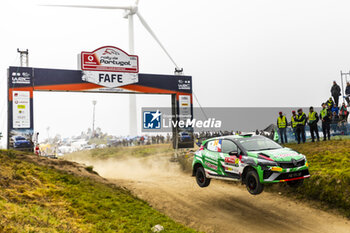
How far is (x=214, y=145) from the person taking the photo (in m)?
12.2

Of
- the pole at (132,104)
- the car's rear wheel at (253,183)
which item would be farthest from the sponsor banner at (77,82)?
the pole at (132,104)

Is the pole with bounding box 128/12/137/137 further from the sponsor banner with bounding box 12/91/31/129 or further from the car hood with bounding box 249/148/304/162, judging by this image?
the car hood with bounding box 249/148/304/162

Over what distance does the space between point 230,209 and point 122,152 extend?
23618mm

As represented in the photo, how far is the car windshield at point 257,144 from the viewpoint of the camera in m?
10.8

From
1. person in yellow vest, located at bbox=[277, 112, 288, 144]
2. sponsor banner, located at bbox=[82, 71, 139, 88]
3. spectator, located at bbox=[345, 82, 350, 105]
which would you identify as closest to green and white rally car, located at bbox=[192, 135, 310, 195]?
person in yellow vest, located at bbox=[277, 112, 288, 144]

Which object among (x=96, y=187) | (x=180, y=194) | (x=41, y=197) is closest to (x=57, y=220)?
(x=41, y=197)

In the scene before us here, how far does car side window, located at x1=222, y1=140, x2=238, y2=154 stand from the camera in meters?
11.1

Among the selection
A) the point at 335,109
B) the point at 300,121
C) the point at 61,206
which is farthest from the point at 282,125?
the point at 61,206

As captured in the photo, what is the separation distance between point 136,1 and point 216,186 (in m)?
31.0

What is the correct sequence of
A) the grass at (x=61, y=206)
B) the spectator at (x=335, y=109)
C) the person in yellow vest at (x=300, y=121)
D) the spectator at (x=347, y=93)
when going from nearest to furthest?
1. the grass at (x=61, y=206)
2. the person in yellow vest at (x=300, y=121)
3. the spectator at (x=335, y=109)
4. the spectator at (x=347, y=93)

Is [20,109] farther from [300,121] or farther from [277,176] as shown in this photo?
[300,121]

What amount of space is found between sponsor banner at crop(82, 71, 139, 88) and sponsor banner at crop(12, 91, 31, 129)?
3882mm

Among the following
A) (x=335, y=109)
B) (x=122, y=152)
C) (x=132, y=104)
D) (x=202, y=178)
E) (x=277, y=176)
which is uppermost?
(x=132, y=104)

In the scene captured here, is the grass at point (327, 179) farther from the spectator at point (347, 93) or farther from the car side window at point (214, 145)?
the spectator at point (347, 93)
